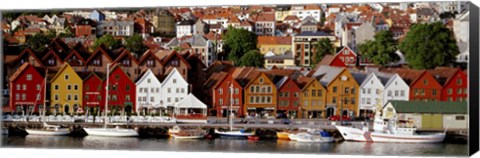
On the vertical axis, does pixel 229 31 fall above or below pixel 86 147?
above

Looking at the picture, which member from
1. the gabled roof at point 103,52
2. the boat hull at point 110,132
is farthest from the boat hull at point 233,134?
the gabled roof at point 103,52

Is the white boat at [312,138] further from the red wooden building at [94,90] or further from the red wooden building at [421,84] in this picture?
the red wooden building at [94,90]

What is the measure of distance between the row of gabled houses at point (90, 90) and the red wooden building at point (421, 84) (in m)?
3.64

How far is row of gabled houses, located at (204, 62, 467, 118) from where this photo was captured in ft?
68.1

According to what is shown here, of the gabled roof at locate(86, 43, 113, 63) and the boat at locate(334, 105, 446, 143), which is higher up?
the gabled roof at locate(86, 43, 113, 63)

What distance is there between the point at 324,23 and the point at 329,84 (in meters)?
1.09

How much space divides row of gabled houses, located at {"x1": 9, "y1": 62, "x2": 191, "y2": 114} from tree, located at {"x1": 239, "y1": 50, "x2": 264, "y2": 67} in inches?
41.7

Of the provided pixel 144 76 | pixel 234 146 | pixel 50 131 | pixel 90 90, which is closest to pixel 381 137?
pixel 234 146

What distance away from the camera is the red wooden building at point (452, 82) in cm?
1961

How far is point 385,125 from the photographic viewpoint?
2117 cm

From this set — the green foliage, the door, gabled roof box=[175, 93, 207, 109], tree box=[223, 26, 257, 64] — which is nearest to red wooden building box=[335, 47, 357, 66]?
the door

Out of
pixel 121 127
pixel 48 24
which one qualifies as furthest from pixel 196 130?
pixel 48 24

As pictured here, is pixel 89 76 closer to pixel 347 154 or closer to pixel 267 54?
pixel 267 54

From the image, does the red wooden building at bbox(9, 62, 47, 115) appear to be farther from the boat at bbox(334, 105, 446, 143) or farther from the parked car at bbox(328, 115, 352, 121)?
the boat at bbox(334, 105, 446, 143)
